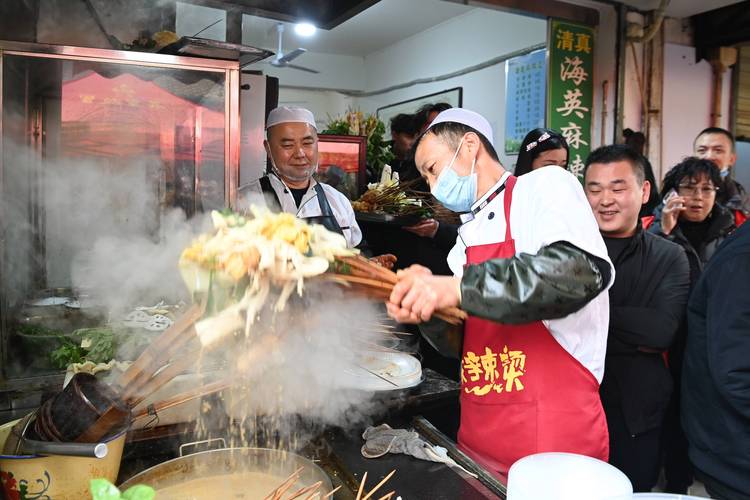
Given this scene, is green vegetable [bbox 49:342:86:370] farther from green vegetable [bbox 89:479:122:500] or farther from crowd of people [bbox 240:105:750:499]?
crowd of people [bbox 240:105:750:499]

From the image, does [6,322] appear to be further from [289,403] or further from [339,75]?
[339,75]

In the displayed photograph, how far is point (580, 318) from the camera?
6.24ft

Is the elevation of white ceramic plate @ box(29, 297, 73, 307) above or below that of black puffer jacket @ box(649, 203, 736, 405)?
below

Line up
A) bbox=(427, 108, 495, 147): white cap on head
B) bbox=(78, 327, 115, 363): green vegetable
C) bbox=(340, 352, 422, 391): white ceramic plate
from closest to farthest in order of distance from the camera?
bbox=(427, 108, 495, 147): white cap on head, bbox=(340, 352, 422, 391): white ceramic plate, bbox=(78, 327, 115, 363): green vegetable

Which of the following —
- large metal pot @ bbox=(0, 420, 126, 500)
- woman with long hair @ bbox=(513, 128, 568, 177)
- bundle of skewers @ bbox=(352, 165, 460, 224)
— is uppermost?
woman with long hair @ bbox=(513, 128, 568, 177)

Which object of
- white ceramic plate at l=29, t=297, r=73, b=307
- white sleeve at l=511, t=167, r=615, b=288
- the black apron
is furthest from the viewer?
the black apron

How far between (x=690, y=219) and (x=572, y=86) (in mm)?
2268

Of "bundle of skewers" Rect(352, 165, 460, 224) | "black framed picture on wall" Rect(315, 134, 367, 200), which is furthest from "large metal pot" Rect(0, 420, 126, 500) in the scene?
"black framed picture on wall" Rect(315, 134, 367, 200)

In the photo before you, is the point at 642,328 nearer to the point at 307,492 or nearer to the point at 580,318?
the point at 580,318

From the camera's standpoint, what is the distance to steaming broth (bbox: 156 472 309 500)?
1.78m

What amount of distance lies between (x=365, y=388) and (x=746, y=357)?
142 centimetres

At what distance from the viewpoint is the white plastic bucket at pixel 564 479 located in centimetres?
145

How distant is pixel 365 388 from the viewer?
2.39 metres

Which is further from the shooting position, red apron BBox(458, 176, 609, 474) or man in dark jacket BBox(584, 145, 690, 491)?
man in dark jacket BBox(584, 145, 690, 491)
